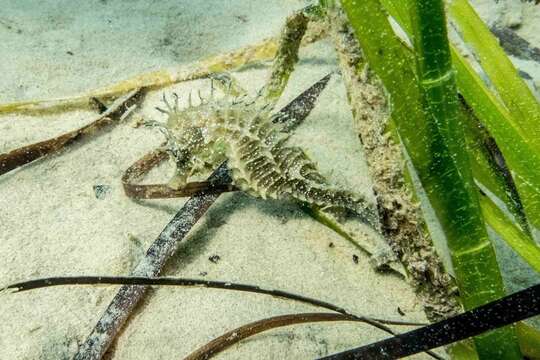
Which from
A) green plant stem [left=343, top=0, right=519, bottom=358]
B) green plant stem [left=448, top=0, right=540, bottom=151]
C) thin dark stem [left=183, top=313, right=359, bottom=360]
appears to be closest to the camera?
green plant stem [left=343, top=0, right=519, bottom=358]

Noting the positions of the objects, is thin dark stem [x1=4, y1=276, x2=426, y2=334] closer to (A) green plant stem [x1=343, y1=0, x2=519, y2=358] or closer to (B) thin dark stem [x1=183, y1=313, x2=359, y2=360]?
(B) thin dark stem [x1=183, y1=313, x2=359, y2=360]

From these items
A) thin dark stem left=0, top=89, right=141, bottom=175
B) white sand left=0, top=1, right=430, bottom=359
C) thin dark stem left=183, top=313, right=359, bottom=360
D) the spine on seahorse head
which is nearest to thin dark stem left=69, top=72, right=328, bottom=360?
white sand left=0, top=1, right=430, bottom=359

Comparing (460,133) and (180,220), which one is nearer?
(460,133)

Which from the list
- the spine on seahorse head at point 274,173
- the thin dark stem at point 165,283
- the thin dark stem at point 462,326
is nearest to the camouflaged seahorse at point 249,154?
the spine on seahorse head at point 274,173

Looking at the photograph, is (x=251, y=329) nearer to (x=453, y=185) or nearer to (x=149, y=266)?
(x=149, y=266)

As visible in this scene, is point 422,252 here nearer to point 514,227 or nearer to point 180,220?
point 514,227

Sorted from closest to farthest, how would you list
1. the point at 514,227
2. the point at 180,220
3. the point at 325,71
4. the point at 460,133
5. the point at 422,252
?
the point at 460,133
the point at 422,252
the point at 514,227
the point at 180,220
the point at 325,71

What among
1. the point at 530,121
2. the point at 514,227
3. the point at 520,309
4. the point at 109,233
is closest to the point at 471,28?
the point at 530,121

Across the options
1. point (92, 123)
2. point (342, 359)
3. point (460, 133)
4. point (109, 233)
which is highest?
point (460, 133)

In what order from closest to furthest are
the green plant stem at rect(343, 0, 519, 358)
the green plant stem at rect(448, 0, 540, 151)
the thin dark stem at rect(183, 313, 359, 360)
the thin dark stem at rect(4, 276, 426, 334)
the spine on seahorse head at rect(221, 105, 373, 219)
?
1. the green plant stem at rect(343, 0, 519, 358)
2. the thin dark stem at rect(4, 276, 426, 334)
3. the thin dark stem at rect(183, 313, 359, 360)
4. the green plant stem at rect(448, 0, 540, 151)
5. the spine on seahorse head at rect(221, 105, 373, 219)
